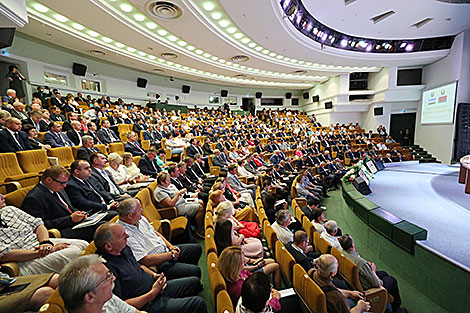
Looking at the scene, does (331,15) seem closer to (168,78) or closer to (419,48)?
(419,48)

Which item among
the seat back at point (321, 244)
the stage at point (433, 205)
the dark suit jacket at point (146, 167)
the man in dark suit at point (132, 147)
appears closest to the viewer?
the seat back at point (321, 244)

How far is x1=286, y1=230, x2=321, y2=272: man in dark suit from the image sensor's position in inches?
68.7

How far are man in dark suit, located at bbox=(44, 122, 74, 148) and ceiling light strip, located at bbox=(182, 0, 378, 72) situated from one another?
3651mm

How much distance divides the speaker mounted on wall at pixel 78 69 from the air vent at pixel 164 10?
4.75 meters

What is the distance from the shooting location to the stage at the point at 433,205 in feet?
7.72

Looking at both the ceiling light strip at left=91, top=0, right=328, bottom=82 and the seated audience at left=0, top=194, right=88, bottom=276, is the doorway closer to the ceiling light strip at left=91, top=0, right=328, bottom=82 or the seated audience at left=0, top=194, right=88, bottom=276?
the ceiling light strip at left=91, top=0, right=328, bottom=82

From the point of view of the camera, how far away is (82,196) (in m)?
1.88

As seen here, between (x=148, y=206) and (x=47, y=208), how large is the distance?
0.87 m

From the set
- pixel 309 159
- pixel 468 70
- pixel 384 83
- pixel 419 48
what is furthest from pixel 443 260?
pixel 384 83

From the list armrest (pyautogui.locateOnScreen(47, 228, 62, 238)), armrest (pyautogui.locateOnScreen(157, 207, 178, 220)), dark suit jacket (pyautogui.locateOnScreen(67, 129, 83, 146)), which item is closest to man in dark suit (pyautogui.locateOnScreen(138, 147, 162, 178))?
armrest (pyautogui.locateOnScreen(157, 207, 178, 220))

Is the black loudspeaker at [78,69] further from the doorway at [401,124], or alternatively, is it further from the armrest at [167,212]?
the doorway at [401,124]

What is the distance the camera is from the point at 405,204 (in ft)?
11.7

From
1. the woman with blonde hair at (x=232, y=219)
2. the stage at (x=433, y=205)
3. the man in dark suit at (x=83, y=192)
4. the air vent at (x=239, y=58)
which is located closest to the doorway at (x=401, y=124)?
the stage at (x=433, y=205)

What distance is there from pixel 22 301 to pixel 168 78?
40.9 ft
